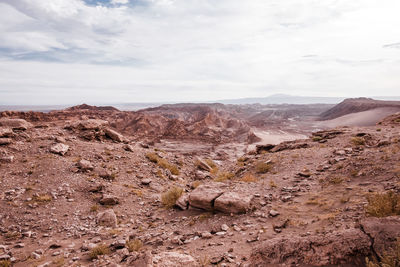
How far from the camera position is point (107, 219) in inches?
239

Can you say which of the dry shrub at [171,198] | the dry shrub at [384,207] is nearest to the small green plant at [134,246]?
the dry shrub at [171,198]

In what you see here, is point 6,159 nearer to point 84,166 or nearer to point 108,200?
point 84,166

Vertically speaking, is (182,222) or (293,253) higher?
(293,253)

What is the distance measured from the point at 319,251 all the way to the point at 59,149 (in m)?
10.1

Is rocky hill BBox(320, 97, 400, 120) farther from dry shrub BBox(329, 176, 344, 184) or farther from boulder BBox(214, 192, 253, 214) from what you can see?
boulder BBox(214, 192, 253, 214)

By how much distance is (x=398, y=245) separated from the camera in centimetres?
230

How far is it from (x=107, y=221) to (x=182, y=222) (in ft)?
7.06

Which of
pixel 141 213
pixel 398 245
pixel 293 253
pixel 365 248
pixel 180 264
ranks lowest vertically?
pixel 141 213

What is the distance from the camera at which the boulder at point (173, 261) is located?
3.17 metres

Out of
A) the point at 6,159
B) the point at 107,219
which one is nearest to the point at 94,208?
the point at 107,219

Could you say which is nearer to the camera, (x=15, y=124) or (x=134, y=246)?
(x=134, y=246)

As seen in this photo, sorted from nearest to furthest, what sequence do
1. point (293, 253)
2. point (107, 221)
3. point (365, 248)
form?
point (365, 248)
point (293, 253)
point (107, 221)

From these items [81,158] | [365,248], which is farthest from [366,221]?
[81,158]

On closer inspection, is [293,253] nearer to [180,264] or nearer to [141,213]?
[180,264]
